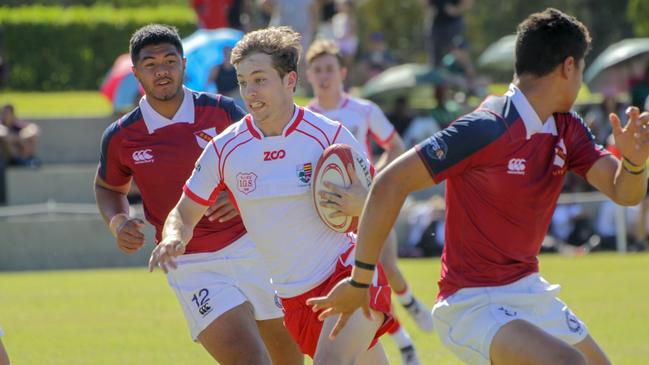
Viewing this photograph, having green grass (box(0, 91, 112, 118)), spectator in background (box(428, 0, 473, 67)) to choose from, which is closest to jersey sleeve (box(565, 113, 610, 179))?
spectator in background (box(428, 0, 473, 67))

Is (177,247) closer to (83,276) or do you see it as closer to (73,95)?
(83,276)

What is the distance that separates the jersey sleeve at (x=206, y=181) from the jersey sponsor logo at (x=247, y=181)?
0.37 ft

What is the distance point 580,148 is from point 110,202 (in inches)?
114

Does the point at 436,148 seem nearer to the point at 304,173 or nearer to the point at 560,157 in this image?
the point at 560,157

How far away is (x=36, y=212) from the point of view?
18.3 meters

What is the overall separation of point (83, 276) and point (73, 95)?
13.0 m

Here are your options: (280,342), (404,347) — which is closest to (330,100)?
(404,347)

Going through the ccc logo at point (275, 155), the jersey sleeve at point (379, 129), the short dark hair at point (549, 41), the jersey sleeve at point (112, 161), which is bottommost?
the jersey sleeve at point (379, 129)

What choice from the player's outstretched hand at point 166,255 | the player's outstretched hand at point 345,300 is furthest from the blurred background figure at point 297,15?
the player's outstretched hand at point 345,300

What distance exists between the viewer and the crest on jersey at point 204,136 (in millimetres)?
7082

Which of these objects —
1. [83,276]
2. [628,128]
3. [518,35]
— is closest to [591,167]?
[628,128]

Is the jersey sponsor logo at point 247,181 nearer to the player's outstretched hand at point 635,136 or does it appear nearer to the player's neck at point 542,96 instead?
the player's neck at point 542,96

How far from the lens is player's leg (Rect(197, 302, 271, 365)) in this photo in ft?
21.3

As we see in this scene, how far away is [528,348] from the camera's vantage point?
527 cm
